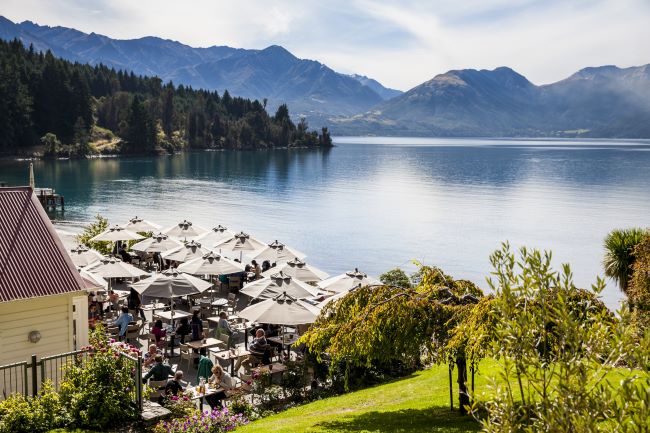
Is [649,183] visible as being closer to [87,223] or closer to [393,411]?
[87,223]

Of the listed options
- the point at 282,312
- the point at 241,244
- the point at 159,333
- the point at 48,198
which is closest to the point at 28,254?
the point at 159,333

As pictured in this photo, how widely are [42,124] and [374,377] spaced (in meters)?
160

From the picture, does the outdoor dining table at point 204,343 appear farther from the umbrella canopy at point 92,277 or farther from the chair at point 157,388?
the umbrella canopy at point 92,277

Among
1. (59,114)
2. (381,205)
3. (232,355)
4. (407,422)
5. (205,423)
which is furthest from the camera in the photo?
(59,114)

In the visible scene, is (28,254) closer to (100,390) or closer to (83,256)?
(100,390)

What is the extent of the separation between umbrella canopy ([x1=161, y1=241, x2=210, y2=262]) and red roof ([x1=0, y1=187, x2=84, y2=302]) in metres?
11.8


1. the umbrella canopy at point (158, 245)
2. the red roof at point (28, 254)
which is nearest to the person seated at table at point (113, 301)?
the umbrella canopy at point (158, 245)

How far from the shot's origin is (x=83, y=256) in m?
26.3

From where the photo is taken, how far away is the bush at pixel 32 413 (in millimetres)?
12167

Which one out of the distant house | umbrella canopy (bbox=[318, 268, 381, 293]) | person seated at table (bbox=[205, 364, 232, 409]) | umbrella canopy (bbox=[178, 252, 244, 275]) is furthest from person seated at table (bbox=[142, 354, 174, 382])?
umbrella canopy (bbox=[178, 252, 244, 275])

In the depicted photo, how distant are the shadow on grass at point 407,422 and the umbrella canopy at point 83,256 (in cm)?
1678

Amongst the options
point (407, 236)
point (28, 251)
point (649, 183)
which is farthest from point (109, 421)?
point (649, 183)

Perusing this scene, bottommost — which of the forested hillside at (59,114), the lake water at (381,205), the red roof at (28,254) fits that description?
the lake water at (381,205)

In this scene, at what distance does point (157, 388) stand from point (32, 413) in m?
3.58
